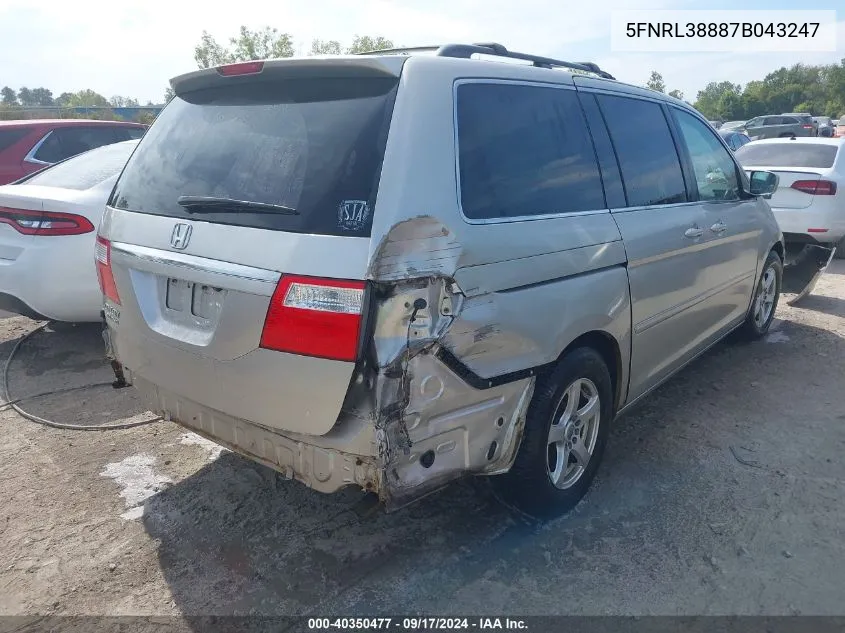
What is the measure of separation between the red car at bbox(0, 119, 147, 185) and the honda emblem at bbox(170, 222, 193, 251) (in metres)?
6.07

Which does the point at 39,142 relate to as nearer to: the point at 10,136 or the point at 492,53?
the point at 10,136

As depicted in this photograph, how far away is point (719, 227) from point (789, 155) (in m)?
5.67

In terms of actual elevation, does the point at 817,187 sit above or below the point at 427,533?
above

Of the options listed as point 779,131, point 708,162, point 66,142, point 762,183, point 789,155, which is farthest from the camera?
point 779,131

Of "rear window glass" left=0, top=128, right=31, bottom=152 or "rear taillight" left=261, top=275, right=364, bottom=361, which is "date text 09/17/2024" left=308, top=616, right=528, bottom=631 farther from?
"rear window glass" left=0, top=128, right=31, bottom=152

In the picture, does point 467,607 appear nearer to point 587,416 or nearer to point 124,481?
point 587,416

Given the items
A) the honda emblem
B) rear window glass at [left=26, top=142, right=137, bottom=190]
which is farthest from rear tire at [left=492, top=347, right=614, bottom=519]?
rear window glass at [left=26, top=142, right=137, bottom=190]

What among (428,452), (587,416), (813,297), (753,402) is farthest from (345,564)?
(813,297)

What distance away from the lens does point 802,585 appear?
268 cm

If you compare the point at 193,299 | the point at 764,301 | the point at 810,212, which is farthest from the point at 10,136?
the point at 810,212

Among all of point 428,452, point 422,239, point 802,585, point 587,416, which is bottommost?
point 802,585

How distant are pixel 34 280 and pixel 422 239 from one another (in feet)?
12.4

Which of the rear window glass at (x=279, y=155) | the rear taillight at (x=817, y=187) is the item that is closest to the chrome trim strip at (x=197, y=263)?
the rear window glass at (x=279, y=155)

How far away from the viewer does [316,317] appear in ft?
7.13
